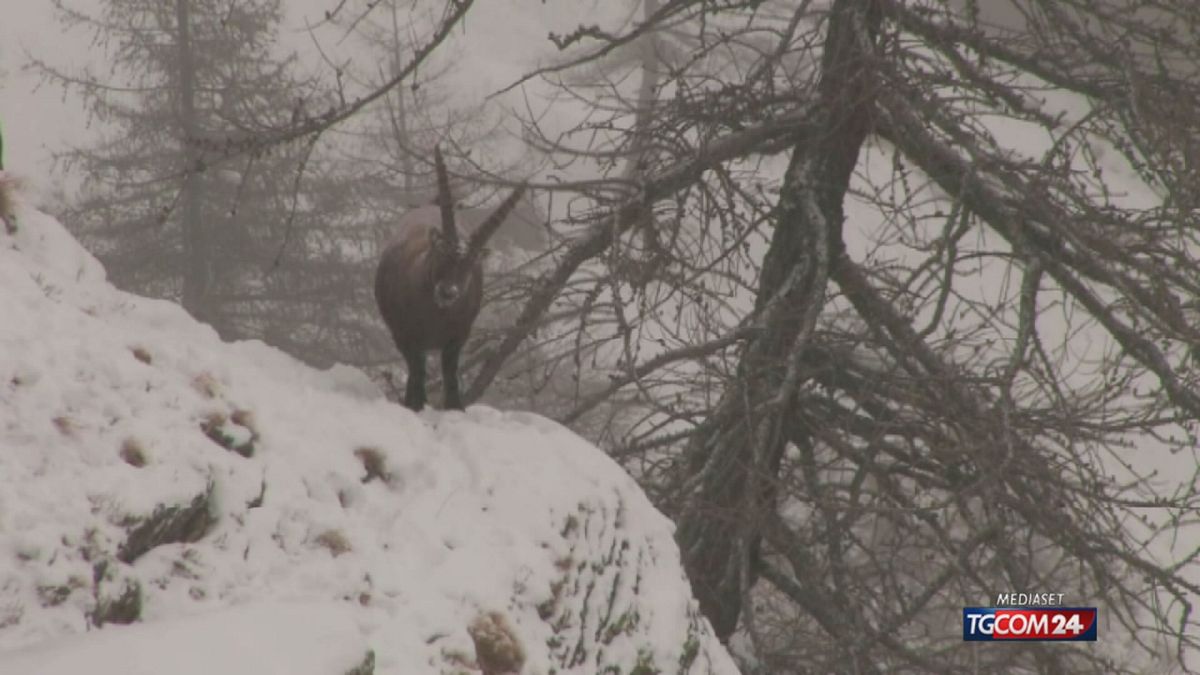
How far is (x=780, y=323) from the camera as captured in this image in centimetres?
603

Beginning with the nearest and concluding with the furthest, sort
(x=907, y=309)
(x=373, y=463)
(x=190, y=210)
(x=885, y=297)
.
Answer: (x=373, y=463) → (x=907, y=309) → (x=885, y=297) → (x=190, y=210)

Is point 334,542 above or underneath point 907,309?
underneath

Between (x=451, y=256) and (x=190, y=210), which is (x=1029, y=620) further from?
(x=190, y=210)

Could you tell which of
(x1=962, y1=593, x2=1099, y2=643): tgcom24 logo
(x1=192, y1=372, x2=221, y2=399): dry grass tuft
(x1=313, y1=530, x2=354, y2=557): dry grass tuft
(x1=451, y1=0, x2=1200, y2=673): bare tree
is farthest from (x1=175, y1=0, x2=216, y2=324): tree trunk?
(x1=313, y1=530, x2=354, y2=557): dry grass tuft

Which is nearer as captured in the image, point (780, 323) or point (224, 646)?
point (224, 646)

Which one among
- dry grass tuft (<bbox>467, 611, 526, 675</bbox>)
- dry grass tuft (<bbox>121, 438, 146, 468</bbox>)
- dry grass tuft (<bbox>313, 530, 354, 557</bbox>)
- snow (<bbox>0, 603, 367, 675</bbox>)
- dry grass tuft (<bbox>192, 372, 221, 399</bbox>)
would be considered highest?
dry grass tuft (<bbox>192, 372, 221, 399</bbox>)

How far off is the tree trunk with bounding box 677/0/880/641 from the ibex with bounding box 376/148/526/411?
1.41 m

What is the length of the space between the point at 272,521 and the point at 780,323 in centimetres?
334

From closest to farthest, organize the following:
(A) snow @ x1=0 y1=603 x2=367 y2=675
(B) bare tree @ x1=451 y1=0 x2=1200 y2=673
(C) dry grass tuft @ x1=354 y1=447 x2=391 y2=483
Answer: (A) snow @ x1=0 y1=603 x2=367 y2=675, (C) dry grass tuft @ x1=354 y1=447 x2=391 y2=483, (B) bare tree @ x1=451 y1=0 x2=1200 y2=673

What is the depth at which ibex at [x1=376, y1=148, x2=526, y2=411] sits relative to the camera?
4.84 m

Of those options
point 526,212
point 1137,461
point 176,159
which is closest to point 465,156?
point 176,159

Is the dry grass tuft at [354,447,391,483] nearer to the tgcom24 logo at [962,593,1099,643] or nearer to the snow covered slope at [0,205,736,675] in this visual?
the snow covered slope at [0,205,736,675]

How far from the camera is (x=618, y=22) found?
119 feet

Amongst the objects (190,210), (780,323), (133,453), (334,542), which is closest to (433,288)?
(334,542)
